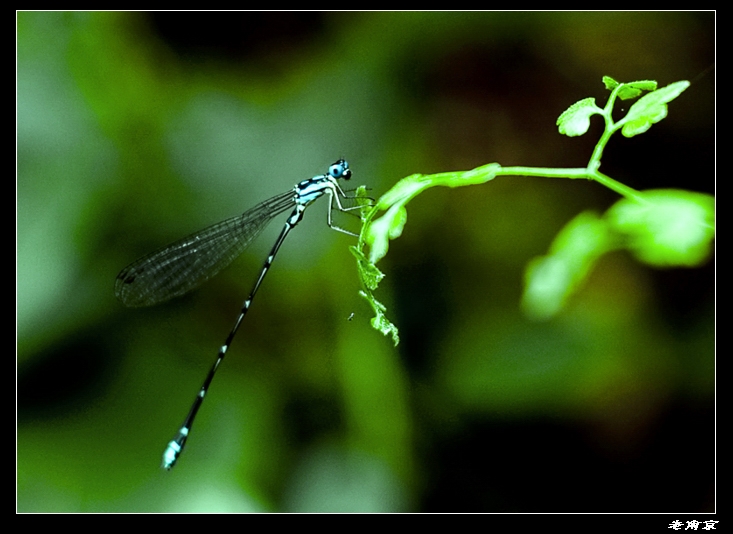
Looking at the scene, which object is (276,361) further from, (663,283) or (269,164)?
(663,283)

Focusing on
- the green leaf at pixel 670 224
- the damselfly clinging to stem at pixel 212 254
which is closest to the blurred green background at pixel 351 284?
the damselfly clinging to stem at pixel 212 254

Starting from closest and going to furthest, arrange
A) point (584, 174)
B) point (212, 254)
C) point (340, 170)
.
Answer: point (584, 174)
point (340, 170)
point (212, 254)

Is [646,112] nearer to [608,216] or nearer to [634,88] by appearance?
[634,88]

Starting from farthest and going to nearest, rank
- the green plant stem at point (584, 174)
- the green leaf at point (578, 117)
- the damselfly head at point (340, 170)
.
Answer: the damselfly head at point (340, 170) → the green leaf at point (578, 117) → the green plant stem at point (584, 174)

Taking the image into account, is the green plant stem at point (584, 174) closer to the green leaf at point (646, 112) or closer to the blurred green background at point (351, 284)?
the green leaf at point (646, 112)

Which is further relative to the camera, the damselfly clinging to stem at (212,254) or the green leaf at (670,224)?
the damselfly clinging to stem at (212,254)

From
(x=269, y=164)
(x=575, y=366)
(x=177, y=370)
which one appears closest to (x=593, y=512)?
(x=575, y=366)

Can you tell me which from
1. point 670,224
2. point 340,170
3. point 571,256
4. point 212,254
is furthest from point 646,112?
point 212,254
